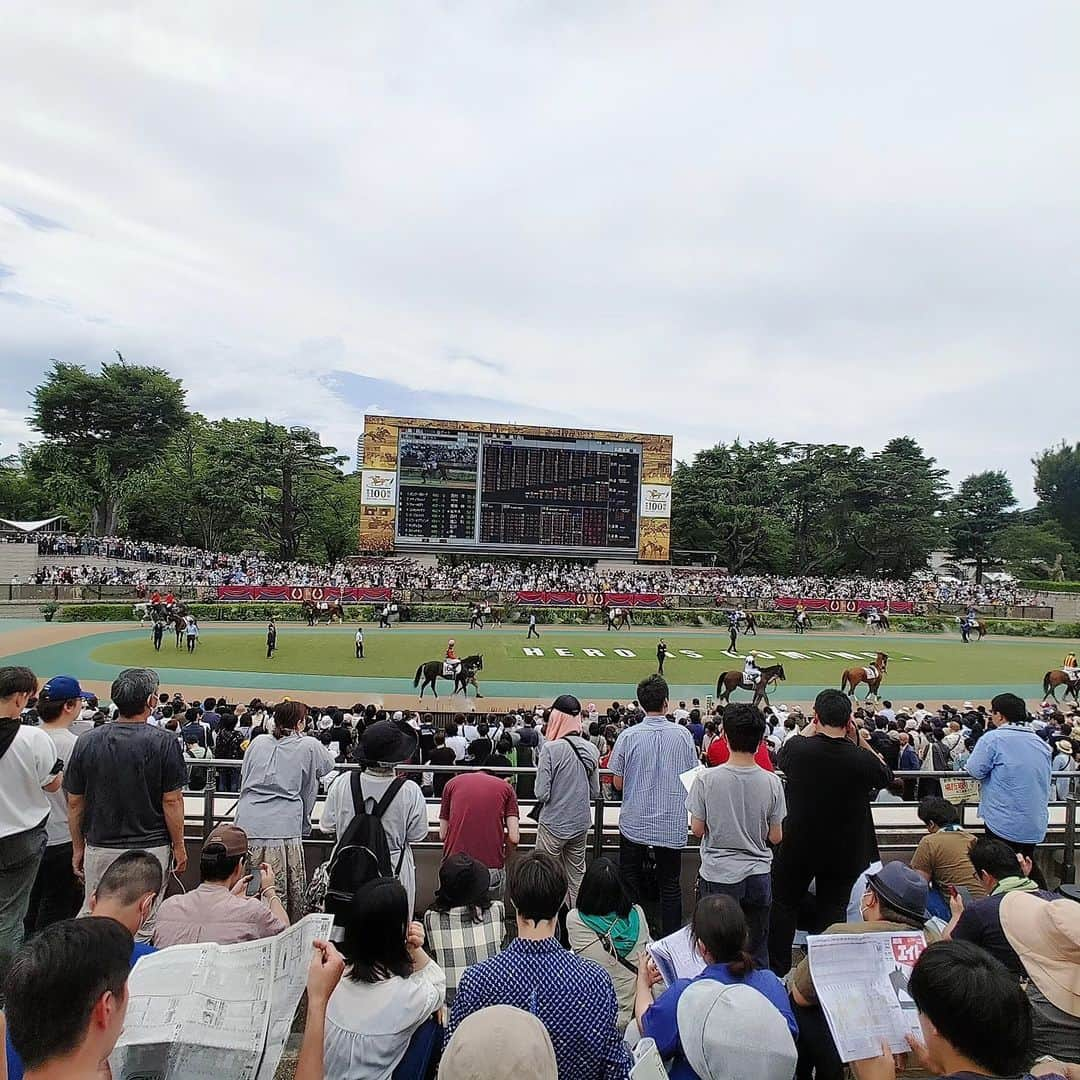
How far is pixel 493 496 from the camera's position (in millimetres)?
42344

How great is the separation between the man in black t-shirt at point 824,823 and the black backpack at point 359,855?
237cm

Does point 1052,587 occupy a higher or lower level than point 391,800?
higher

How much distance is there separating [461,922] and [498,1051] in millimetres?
1603

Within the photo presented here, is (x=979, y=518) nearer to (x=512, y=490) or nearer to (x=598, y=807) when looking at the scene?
(x=512, y=490)

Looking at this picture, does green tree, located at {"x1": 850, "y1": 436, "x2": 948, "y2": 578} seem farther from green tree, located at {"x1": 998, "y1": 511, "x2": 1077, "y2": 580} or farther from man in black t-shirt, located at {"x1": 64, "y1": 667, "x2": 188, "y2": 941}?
man in black t-shirt, located at {"x1": 64, "y1": 667, "x2": 188, "y2": 941}

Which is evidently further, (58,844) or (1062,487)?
(1062,487)

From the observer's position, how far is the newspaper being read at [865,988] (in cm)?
248

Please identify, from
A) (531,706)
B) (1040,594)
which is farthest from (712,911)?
(1040,594)

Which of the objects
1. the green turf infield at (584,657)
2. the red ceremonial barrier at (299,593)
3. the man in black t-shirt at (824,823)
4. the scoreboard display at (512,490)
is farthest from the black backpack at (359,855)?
the scoreboard display at (512,490)

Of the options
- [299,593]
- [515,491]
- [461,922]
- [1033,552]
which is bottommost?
[299,593]

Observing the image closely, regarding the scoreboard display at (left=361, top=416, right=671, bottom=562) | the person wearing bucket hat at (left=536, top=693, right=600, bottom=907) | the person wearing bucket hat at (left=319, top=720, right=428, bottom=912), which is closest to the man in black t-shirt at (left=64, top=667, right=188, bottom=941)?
the person wearing bucket hat at (left=319, top=720, right=428, bottom=912)

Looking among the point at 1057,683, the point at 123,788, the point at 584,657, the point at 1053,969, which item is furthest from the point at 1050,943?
the point at 584,657

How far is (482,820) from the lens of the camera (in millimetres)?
4469

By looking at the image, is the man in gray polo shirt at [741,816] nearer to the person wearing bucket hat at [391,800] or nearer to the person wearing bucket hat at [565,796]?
the person wearing bucket hat at [565,796]
